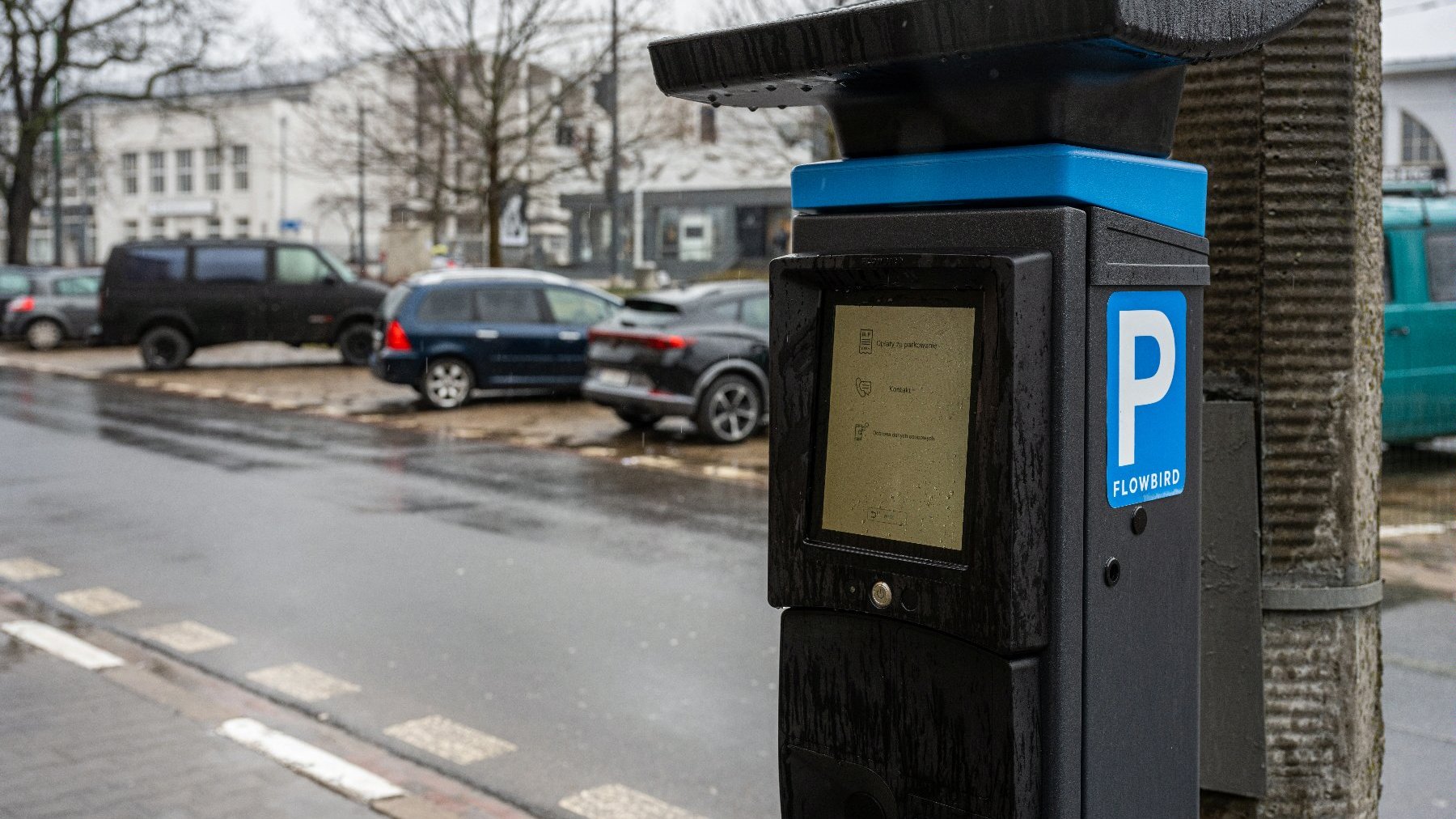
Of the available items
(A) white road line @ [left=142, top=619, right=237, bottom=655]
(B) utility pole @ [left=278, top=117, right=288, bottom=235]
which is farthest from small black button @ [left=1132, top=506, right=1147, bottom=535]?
(B) utility pole @ [left=278, top=117, right=288, bottom=235]

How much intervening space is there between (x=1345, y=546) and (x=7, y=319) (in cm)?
2867

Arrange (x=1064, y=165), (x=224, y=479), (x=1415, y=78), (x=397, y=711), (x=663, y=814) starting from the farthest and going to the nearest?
(x=1415, y=78)
(x=224, y=479)
(x=397, y=711)
(x=663, y=814)
(x=1064, y=165)

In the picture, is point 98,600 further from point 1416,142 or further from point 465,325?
point 1416,142

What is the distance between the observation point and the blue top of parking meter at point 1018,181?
1967 mm

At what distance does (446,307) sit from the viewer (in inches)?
643

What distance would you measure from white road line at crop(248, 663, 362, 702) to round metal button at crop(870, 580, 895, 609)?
A: 13.1 feet

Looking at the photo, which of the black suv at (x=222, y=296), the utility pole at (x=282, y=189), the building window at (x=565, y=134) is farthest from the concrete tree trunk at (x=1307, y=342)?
the utility pole at (x=282, y=189)

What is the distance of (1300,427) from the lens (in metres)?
2.85

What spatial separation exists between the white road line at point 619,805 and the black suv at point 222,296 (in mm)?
17668

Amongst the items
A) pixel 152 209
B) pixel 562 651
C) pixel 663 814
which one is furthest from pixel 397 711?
pixel 152 209

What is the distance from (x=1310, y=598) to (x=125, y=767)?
3.60 meters

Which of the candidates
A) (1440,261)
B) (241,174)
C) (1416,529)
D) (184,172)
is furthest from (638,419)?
(184,172)

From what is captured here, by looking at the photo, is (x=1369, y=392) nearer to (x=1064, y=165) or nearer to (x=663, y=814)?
(x=1064, y=165)

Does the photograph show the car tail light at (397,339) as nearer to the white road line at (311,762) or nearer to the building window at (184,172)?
the white road line at (311,762)
